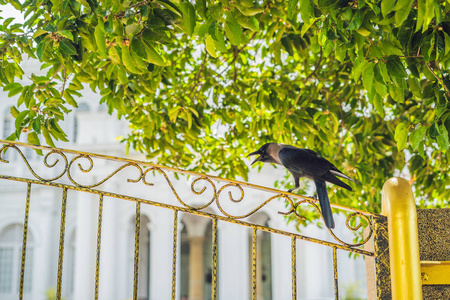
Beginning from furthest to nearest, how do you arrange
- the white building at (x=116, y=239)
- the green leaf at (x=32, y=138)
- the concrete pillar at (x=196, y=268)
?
1. the concrete pillar at (x=196, y=268)
2. the white building at (x=116, y=239)
3. the green leaf at (x=32, y=138)

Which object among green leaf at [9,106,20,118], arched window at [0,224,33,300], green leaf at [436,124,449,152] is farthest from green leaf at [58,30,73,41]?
arched window at [0,224,33,300]

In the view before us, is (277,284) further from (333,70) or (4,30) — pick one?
(4,30)

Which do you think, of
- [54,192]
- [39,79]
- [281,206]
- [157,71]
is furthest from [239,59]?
[54,192]

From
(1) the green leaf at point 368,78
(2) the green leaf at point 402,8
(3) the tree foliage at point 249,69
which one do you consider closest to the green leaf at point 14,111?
(3) the tree foliage at point 249,69

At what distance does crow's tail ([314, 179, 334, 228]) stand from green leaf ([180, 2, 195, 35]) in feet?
2.71

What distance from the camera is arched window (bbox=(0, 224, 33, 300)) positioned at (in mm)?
14555

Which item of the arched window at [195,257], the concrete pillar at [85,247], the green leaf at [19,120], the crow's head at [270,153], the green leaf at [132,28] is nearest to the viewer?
the green leaf at [132,28]

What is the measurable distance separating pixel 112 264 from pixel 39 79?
10528 millimetres

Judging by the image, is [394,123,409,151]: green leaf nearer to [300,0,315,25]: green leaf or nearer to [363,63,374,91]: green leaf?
[363,63,374,91]: green leaf

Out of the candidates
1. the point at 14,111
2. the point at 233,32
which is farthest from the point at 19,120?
the point at 233,32

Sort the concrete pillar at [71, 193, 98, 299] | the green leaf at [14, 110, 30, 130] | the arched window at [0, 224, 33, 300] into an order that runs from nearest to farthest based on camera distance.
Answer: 1. the green leaf at [14, 110, 30, 130]
2. the concrete pillar at [71, 193, 98, 299]
3. the arched window at [0, 224, 33, 300]

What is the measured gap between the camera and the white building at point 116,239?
13102mm

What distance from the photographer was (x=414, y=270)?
2115 millimetres

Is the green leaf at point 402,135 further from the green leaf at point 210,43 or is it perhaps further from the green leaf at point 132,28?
the green leaf at point 132,28
